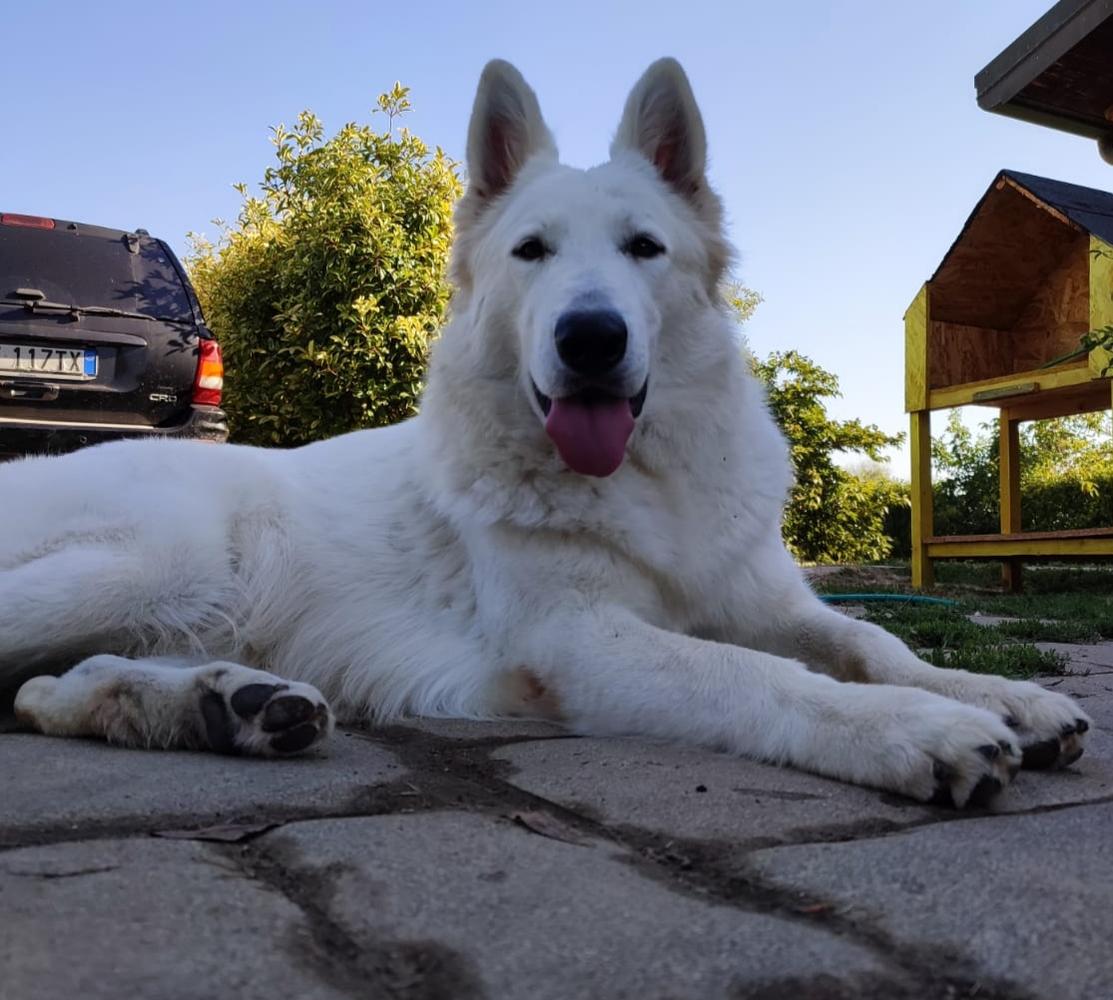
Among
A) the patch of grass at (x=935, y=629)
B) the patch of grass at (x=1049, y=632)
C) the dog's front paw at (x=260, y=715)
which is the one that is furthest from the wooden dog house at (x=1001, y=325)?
the dog's front paw at (x=260, y=715)

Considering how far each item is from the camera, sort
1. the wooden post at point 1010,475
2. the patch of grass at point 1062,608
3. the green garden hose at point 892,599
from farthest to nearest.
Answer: the wooden post at point 1010,475 < the green garden hose at point 892,599 < the patch of grass at point 1062,608

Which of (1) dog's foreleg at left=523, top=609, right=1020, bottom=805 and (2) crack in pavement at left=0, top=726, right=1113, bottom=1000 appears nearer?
(2) crack in pavement at left=0, top=726, right=1113, bottom=1000

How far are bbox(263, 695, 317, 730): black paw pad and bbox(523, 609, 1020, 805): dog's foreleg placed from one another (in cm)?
71

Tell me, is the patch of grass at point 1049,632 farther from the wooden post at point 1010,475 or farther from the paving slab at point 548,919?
the wooden post at point 1010,475

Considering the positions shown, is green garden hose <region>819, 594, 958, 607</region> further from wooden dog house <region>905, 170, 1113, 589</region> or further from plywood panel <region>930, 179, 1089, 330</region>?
plywood panel <region>930, 179, 1089, 330</region>

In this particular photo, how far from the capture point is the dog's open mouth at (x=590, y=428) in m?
2.88

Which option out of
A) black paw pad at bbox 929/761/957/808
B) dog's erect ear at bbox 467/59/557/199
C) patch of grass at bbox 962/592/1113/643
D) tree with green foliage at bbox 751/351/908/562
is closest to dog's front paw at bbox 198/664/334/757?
black paw pad at bbox 929/761/957/808

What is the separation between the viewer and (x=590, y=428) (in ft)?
9.46

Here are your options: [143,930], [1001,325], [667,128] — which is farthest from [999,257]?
[143,930]

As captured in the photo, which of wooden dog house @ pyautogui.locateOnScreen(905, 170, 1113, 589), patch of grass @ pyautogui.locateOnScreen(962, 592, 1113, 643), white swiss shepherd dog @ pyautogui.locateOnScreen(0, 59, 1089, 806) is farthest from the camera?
wooden dog house @ pyautogui.locateOnScreen(905, 170, 1113, 589)

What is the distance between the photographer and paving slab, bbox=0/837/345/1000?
0.99m

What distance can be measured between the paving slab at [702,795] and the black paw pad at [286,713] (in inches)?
16.8

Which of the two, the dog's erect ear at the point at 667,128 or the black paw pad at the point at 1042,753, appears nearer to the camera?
the black paw pad at the point at 1042,753

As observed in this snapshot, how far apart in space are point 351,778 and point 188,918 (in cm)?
81
